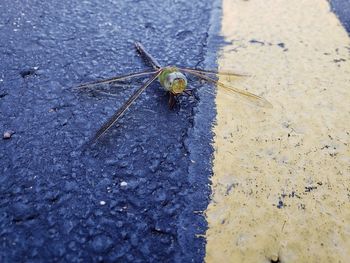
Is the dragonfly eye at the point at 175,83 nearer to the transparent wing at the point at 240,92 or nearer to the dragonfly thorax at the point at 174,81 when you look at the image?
the dragonfly thorax at the point at 174,81

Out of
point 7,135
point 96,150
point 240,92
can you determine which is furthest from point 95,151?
point 240,92

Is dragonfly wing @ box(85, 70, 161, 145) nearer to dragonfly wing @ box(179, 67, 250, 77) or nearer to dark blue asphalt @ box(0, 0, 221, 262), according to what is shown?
dark blue asphalt @ box(0, 0, 221, 262)

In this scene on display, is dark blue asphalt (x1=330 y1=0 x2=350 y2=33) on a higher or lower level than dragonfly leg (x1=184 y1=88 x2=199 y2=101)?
higher

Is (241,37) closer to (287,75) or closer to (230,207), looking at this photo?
(287,75)

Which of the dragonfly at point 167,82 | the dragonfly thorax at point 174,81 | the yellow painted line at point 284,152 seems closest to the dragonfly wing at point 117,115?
the dragonfly at point 167,82

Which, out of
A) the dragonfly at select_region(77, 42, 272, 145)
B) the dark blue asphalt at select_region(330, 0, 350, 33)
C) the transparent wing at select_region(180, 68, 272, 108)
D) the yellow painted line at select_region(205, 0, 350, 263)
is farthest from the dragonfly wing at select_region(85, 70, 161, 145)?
the dark blue asphalt at select_region(330, 0, 350, 33)
